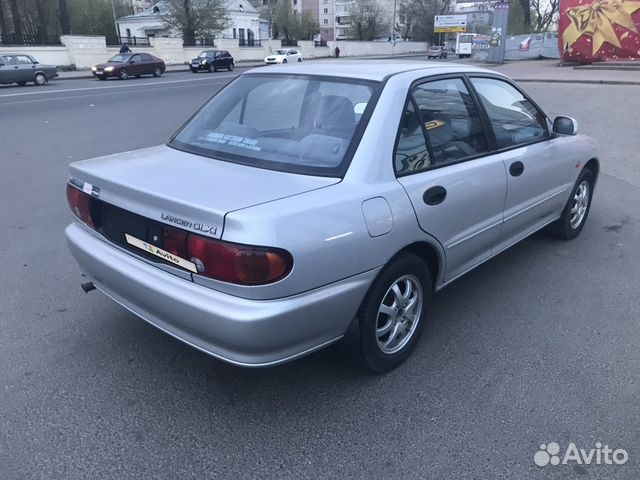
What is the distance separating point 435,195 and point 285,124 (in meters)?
0.99

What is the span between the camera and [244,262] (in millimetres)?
2318

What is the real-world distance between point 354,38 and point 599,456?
94200 millimetres

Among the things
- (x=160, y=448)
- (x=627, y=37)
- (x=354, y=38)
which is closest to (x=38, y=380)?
(x=160, y=448)

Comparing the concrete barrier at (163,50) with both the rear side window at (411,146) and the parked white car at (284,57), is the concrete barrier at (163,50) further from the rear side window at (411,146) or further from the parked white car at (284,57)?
the rear side window at (411,146)

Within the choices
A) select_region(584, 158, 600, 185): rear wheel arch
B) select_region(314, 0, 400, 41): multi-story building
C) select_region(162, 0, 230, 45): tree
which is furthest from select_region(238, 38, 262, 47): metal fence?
select_region(584, 158, 600, 185): rear wheel arch

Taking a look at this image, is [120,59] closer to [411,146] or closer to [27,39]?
[27,39]

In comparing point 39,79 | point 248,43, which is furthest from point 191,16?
point 39,79

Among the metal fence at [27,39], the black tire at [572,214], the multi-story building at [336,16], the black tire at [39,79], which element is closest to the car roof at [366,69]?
the black tire at [572,214]

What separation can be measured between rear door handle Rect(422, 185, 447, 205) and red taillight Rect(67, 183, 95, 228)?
191 cm

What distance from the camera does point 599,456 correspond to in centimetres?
251

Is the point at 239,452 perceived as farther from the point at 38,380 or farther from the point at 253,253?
the point at 38,380

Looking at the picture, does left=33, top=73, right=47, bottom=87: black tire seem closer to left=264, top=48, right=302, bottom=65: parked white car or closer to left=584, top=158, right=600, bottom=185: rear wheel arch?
left=264, top=48, right=302, bottom=65: parked white car

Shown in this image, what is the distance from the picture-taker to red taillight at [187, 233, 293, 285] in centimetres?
231

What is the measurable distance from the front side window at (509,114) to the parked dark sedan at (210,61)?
35.1 metres
